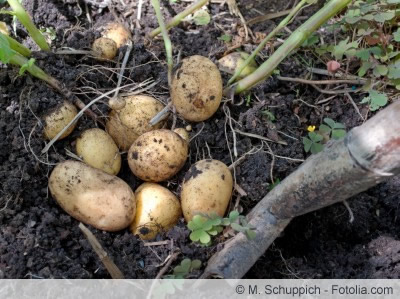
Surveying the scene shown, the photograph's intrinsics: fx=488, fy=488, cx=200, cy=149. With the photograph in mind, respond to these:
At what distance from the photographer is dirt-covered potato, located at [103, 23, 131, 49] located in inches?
79.9

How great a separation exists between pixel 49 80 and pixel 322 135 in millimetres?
1022

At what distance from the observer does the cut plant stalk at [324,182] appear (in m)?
1.07

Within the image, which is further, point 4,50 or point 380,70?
point 380,70

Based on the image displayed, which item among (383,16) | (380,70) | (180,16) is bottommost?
(380,70)

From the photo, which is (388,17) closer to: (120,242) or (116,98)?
(116,98)

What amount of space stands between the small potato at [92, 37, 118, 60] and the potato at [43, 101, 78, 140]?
0.98ft

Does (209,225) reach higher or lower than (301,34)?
lower

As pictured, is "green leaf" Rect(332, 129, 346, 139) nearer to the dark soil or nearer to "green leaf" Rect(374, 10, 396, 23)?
the dark soil

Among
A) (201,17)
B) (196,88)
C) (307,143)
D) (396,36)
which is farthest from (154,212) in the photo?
(396,36)

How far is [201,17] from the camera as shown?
2.18 m

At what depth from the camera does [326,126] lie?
5.81 feet

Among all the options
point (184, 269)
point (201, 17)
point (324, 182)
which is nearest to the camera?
point (324, 182)

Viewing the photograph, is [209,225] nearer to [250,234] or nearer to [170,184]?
[250,234]

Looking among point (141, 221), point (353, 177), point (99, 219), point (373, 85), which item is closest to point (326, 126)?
point (373, 85)
